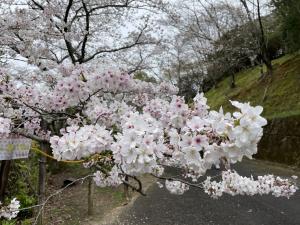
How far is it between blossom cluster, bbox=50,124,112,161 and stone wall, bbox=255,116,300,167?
38.7 feet

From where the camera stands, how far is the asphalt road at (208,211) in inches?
286

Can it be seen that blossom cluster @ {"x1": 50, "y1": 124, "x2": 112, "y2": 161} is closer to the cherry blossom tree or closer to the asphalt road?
the cherry blossom tree

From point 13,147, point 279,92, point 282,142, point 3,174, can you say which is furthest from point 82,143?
point 279,92

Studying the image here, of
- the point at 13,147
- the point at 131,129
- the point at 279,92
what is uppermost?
the point at 131,129

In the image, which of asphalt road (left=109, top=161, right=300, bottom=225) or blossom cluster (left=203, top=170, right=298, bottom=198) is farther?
asphalt road (left=109, top=161, right=300, bottom=225)

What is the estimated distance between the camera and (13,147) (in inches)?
209

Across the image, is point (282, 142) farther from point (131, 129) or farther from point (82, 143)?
point (131, 129)

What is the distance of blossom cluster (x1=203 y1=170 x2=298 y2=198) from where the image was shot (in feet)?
9.97

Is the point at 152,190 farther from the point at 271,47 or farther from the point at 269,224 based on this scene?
the point at 271,47

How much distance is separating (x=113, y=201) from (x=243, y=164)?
6.58 m

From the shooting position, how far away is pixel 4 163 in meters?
7.28

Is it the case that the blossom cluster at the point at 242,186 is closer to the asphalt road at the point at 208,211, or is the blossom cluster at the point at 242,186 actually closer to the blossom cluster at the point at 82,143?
the blossom cluster at the point at 82,143

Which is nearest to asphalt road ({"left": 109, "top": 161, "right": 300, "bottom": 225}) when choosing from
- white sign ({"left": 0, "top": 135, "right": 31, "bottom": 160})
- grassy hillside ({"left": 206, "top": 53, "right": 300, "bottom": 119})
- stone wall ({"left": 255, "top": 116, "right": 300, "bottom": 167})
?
white sign ({"left": 0, "top": 135, "right": 31, "bottom": 160})

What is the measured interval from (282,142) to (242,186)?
12.2m
